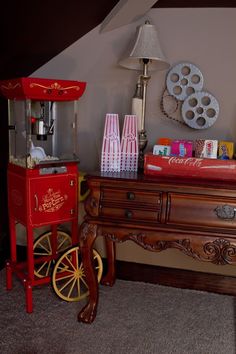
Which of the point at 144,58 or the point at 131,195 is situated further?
the point at 144,58

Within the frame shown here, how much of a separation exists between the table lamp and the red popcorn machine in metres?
0.35

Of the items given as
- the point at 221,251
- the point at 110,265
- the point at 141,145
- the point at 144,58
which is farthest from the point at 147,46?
the point at 110,265

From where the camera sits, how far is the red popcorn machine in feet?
6.71

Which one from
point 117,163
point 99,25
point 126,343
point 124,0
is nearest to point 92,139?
point 117,163

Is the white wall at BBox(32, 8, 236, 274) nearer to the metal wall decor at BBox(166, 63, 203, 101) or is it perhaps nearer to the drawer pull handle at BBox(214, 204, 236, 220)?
the metal wall decor at BBox(166, 63, 203, 101)

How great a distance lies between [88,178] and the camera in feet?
6.10

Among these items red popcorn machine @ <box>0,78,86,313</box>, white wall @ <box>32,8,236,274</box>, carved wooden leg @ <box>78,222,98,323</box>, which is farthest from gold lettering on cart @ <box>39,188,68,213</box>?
white wall @ <box>32,8,236,274</box>

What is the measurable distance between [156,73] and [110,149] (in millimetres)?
640

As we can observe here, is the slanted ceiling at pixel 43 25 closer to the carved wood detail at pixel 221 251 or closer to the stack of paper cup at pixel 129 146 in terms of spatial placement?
the stack of paper cup at pixel 129 146

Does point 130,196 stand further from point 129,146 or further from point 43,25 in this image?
point 43,25

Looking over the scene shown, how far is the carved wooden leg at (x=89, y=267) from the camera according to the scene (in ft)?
6.23

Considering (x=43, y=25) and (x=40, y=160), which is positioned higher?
(x=43, y=25)

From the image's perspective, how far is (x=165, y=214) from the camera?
5.85ft

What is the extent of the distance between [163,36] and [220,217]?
1171mm
